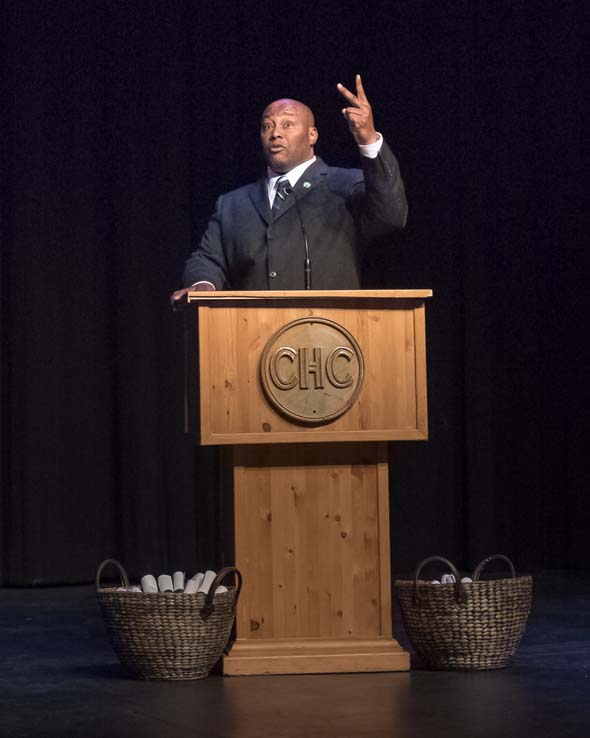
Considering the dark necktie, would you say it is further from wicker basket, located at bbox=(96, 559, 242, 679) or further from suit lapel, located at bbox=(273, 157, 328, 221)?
wicker basket, located at bbox=(96, 559, 242, 679)

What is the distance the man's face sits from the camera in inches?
139

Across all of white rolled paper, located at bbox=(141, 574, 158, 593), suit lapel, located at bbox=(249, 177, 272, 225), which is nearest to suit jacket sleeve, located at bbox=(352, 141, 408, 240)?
suit lapel, located at bbox=(249, 177, 272, 225)

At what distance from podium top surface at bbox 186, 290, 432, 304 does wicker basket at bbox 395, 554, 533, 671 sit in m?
0.65

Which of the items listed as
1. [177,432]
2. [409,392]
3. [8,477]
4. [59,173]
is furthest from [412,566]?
[409,392]

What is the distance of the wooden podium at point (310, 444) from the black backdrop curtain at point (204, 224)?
2260 millimetres

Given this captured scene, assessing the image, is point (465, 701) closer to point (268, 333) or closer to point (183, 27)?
point (268, 333)

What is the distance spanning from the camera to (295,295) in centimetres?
325

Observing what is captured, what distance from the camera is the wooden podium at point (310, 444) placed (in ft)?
10.7

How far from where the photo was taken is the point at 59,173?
5.55m

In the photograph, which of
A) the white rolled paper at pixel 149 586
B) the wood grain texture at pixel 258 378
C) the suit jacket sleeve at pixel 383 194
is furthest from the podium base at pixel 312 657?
the suit jacket sleeve at pixel 383 194

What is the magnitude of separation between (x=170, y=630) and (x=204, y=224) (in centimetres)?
284

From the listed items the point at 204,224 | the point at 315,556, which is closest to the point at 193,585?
the point at 315,556

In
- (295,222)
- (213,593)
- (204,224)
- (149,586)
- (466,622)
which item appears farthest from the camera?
(204,224)

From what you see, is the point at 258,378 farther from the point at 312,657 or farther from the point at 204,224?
the point at 204,224
